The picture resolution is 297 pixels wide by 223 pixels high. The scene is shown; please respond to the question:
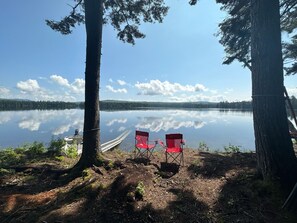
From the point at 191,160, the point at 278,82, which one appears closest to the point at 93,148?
the point at 191,160

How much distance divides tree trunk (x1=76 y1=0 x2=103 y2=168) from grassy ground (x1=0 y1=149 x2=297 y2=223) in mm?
702

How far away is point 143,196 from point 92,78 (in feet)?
10.9

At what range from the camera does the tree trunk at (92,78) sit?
231 inches

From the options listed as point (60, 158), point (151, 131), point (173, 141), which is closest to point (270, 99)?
point (173, 141)

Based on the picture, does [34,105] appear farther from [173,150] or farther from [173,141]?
[173,150]

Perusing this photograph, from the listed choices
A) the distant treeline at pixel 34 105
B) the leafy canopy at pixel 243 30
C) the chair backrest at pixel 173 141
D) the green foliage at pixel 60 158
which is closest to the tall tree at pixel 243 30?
the leafy canopy at pixel 243 30

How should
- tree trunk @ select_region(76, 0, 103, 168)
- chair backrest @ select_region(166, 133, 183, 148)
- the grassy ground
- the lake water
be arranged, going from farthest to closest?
1. the lake water
2. chair backrest @ select_region(166, 133, 183, 148)
3. tree trunk @ select_region(76, 0, 103, 168)
4. the grassy ground

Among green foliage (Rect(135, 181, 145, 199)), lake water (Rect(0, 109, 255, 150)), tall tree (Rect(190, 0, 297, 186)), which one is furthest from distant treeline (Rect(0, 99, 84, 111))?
tall tree (Rect(190, 0, 297, 186))

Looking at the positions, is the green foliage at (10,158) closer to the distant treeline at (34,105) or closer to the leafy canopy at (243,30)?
the leafy canopy at (243,30)

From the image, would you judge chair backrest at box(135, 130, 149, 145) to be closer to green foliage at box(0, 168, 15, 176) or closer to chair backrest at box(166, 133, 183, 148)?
chair backrest at box(166, 133, 183, 148)

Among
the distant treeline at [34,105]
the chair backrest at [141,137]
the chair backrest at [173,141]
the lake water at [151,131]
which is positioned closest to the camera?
the chair backrest at [173,141]

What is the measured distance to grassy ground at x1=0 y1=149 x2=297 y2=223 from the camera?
3.43 meters

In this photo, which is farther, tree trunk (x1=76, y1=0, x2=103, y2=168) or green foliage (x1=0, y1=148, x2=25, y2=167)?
green foliage (x1=0, y1=148, x2=25, y2=167)

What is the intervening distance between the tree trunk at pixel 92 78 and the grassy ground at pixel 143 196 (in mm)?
702
